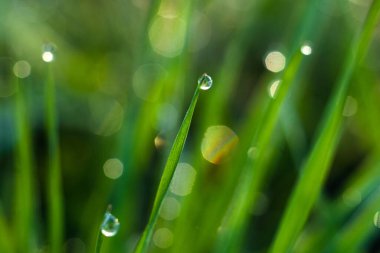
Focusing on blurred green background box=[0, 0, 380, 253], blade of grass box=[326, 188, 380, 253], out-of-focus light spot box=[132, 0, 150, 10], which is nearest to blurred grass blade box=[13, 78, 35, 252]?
blurred green background box=[0, 0, 380, 253]

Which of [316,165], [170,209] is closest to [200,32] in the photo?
[170,209]

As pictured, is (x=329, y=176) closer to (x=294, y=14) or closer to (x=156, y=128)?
(x=156, y=128)

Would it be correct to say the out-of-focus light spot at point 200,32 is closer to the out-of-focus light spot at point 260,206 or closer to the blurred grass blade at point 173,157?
the out-of-focus light spot at point 260,206

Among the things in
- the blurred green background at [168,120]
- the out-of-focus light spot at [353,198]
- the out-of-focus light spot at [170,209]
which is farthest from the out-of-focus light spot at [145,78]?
the out-of-focus light spot at [353,198]

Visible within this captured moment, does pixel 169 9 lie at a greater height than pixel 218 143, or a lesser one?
greater

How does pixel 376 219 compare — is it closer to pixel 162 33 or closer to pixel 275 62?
pixel 275 62

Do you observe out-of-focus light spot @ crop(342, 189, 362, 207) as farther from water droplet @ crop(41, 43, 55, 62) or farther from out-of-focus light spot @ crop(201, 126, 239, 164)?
water droplet @ crop(41, 43, 55, 62)
